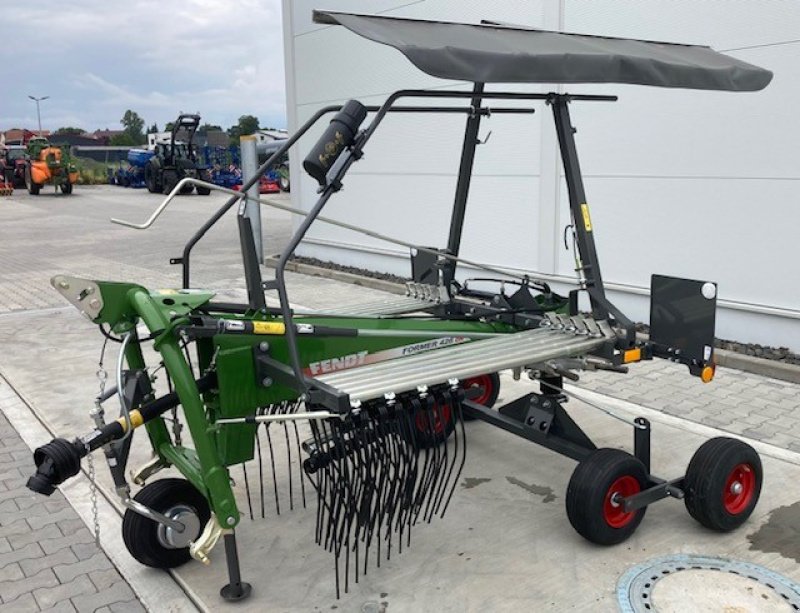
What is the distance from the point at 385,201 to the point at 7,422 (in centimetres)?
559

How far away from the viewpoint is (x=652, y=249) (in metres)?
6.37

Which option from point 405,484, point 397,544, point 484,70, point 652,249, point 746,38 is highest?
point 746,38

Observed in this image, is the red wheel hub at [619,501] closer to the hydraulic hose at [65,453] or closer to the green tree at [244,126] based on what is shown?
the hydraulic hose at [65,453]

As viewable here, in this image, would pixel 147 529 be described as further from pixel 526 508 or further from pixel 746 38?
pixel 746 38

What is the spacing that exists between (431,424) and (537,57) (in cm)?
150

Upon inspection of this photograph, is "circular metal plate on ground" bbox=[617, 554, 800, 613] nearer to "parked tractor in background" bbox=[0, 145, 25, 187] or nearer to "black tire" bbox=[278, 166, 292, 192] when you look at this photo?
"black tire" bbox=[278, 166, 292, 192]

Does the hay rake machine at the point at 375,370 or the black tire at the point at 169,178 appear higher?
the black tire at the point at 169,178

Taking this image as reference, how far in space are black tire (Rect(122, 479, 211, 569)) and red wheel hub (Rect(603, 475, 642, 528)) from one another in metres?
1.70

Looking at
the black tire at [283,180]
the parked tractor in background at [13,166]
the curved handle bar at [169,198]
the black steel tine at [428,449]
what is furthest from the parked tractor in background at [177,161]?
the black steel tine at [428,449]

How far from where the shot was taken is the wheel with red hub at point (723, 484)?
10.4 ft

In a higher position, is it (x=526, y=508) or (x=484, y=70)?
(x=484, y=70)

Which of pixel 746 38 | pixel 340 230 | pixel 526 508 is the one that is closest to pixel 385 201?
pixel 340 230

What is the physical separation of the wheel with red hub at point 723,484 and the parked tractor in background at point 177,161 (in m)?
20.7

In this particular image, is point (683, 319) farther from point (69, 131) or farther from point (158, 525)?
point (69, 131)
